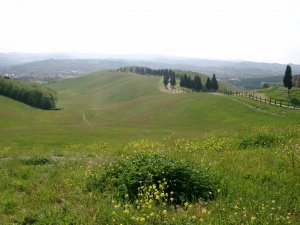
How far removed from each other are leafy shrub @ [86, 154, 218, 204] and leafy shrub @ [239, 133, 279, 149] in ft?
29.1

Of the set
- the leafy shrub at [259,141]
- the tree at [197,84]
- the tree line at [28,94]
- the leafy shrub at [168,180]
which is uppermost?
the leafy shrub at [168,180]

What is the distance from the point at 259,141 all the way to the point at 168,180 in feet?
35.6

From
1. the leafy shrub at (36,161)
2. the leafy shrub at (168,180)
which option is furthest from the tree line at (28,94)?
the leafy shrub at (168,180)

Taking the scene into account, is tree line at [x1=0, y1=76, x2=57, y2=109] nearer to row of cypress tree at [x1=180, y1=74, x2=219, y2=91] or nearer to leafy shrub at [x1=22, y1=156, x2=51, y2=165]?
row of cypress tree at [x1=180, y1=74, x2=219, y2=91]

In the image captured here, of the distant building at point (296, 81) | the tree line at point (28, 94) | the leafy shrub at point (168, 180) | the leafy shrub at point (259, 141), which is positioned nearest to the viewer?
the leafy shrub at point (168, 180)

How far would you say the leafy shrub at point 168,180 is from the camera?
31.7ft

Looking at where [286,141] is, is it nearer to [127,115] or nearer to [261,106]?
[261,106]

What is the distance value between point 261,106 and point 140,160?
70.3 m

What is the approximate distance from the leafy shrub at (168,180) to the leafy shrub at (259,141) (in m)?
8.88

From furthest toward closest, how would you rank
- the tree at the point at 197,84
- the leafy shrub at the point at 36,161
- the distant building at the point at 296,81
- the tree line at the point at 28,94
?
1. the tree at the point at 197,84
2. the tree line at the point at 28,94
3. the distant building at the point at 296,81
4. the leafy shrub at the point at 36,161

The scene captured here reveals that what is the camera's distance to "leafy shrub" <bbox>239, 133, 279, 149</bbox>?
61.6 ft

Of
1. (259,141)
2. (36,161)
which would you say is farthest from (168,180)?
(259,141)

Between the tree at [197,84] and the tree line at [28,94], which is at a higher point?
the tree at [197,84]

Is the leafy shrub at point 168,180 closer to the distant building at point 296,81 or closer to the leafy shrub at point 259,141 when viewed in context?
the leafy shrub at point 259,141
